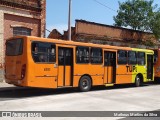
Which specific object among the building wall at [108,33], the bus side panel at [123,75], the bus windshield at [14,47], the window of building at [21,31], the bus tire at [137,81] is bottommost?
the bus tire at [137,81]

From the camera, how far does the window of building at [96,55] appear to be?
18275mm

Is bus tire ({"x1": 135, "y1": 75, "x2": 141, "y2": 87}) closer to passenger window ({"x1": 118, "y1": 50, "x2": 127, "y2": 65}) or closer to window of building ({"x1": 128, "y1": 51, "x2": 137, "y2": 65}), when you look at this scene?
window of building ({"x1": 128, "y1": 51, "x2": 137, "y2": 65})

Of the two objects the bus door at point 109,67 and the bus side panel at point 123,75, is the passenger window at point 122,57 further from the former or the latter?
the bus door at point 109,67

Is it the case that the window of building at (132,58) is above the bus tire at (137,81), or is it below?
above

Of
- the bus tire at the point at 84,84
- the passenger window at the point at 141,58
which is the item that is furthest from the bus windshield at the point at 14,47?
the passenger window at the point at 141,58

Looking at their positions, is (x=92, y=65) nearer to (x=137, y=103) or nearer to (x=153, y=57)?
(x=137, y=103)

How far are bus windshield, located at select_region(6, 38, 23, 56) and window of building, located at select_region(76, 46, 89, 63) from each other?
11.1 feet

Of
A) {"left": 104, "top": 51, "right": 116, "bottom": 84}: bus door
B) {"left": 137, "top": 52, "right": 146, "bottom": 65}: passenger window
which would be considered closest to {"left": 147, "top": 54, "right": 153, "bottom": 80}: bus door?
{"left": 137, "top": 52, "right": 146, "bottom": 65}: passenger window

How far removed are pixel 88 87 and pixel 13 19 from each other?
7.89 metres

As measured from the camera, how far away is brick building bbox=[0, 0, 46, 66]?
21.6 meters

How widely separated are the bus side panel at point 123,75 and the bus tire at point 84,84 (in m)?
2.68

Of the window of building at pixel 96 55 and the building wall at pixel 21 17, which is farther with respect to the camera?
the building wall at pixel 21 17

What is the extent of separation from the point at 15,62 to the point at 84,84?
14.1 feet

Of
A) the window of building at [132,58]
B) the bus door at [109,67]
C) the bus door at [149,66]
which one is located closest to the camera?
the bus door at [109,67]
